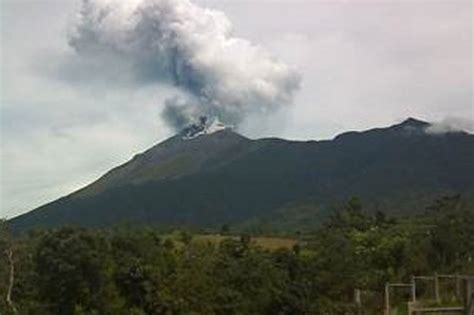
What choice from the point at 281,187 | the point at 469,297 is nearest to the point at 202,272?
the point at 469,297

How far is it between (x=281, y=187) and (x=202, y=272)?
129191 mm

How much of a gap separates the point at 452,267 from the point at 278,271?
939 cm

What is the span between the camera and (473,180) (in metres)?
150

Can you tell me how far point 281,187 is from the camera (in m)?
172

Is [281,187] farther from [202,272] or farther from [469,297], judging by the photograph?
[469,297]

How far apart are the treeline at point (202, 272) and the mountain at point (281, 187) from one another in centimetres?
7463

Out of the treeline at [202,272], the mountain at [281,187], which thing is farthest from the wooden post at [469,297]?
the mountain at [281,187]

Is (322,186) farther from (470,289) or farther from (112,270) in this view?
(470,289)

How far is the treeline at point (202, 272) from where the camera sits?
136ft

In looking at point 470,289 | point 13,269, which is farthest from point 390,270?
point 470,289

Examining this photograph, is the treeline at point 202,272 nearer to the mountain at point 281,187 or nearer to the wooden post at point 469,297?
the wooden post at point 469,297

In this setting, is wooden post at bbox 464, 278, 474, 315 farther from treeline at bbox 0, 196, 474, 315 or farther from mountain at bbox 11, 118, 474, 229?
mountain at bbox 11, 118, 474, 229

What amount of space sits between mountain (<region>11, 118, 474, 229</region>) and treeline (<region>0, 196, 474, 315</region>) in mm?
74633

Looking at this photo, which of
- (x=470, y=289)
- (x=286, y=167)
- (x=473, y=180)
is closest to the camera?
(x=470, y=289)
